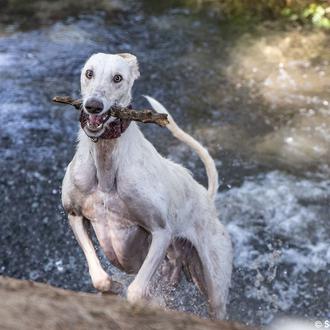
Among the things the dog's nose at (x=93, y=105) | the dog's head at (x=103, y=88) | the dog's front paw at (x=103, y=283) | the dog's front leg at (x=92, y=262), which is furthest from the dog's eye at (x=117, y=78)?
the dog's front paw at (x=103, y=283)

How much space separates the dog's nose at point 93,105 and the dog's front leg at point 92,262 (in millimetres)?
859

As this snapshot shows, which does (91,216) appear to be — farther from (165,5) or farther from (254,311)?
(165,5)

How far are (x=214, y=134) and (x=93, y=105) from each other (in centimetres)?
449

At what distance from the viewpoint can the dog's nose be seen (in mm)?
3402

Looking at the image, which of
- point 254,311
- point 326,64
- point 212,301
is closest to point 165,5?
point 326,64

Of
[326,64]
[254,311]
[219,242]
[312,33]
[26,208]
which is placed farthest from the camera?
[312,33]

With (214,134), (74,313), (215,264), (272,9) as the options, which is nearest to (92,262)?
(215,264)

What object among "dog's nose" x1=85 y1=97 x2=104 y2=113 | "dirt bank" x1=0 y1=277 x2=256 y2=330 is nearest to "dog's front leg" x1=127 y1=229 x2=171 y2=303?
"dog's nose" x1=85 y1=97 x2=104 y2=113

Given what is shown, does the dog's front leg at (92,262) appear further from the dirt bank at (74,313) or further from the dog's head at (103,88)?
the dirt bank at (74,313)

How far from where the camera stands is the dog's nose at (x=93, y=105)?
3402 mm

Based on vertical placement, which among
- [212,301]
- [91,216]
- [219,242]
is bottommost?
[212,301]

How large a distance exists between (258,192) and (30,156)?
2472 millimetres

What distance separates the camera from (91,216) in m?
3.96

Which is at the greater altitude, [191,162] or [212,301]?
[212,301]
